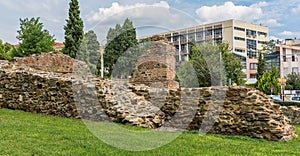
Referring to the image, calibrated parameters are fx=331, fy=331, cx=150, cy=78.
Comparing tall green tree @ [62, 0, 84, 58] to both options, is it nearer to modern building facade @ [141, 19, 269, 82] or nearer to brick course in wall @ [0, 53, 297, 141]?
brick course in wall @ [0, 53, 297, 141]

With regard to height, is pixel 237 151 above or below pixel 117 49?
below

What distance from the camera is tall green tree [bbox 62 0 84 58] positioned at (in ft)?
108

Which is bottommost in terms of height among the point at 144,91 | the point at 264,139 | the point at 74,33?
the point at 264,139

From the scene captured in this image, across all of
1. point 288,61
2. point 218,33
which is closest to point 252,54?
point 218,33

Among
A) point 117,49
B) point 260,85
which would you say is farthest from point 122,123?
point 260,85

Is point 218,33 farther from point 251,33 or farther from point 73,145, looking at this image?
point 73,145

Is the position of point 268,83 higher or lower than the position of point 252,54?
lower

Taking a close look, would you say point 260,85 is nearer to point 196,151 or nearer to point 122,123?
point 122,123

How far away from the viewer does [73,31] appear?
33.8 m

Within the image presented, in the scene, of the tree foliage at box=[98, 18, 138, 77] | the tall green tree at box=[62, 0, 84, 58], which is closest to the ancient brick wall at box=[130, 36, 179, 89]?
the tree foliage at box=[98, 18, 138, 77]

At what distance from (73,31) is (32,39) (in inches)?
180

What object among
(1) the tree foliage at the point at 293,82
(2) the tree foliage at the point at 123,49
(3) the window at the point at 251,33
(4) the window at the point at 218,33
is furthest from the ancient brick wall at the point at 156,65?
(3) the window at the point at 251,33

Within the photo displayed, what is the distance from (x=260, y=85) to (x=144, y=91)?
31763 millimetres

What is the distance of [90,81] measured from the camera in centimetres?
1091
